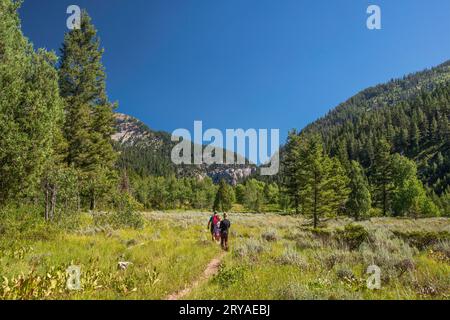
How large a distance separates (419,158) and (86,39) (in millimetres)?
127394

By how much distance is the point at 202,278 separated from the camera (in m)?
9.80

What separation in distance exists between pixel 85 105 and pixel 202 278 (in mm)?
25248

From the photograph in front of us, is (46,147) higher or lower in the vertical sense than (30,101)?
lower

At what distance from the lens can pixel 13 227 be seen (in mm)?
12500

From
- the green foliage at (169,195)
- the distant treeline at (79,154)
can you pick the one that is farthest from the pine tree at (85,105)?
the green foliage at (169,195)

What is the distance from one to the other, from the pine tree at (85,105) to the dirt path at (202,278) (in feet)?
67.7

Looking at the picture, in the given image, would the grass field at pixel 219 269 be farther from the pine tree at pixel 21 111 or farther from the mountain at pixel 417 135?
the mountain at pixel 417 135

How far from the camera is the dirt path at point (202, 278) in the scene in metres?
7.96

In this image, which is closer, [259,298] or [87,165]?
[259,298]

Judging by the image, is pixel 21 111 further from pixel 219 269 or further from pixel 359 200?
pixel 359 200

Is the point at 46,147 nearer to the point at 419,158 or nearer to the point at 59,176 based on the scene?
the point at 59,176

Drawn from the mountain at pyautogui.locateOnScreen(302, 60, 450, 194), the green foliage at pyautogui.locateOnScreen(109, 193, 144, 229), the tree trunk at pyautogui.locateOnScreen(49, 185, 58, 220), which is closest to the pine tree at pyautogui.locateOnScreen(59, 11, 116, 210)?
the green foliage at pyautogui.locateOnScreen(109, 193, 144, 229)

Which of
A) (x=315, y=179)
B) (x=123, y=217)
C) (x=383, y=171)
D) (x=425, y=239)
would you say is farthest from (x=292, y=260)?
(x=383, y=171)
